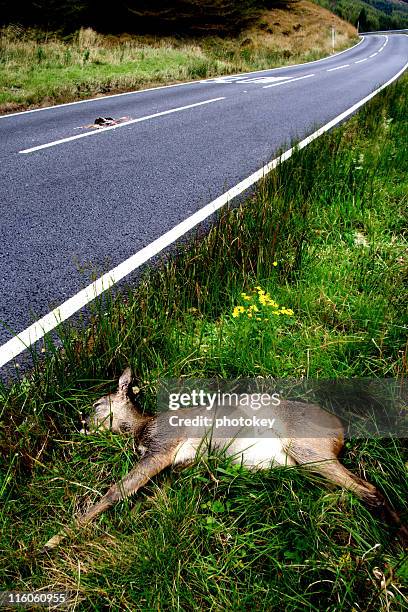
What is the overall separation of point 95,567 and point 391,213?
340cm

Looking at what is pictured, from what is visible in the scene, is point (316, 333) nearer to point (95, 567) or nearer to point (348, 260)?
point (348, 260)

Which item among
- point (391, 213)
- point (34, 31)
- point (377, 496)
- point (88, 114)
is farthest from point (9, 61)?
point (377, 496)

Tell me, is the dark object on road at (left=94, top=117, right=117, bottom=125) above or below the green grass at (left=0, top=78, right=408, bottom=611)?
above

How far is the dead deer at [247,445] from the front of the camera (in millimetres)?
1486

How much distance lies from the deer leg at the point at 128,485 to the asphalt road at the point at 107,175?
1.07 metres

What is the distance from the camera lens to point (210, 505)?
4.96 ft

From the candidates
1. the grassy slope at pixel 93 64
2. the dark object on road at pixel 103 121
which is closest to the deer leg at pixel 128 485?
the dark object on road at pixel 103 121

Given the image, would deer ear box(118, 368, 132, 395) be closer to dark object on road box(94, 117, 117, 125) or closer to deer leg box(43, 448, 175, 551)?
deer leg box(43, 448, 175, 551)

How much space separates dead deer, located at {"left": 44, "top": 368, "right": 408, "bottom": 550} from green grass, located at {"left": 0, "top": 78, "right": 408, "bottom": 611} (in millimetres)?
45

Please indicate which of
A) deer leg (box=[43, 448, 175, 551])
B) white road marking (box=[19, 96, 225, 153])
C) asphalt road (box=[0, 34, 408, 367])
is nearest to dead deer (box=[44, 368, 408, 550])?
deer leg (box=[43, 448, 175, 551])

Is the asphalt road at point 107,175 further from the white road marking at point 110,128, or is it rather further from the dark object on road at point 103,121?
the dark object on road at point 103,121

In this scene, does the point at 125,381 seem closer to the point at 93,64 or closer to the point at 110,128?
the point at 110,128

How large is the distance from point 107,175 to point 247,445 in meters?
4.25

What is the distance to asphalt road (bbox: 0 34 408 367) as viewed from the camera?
122 inches
